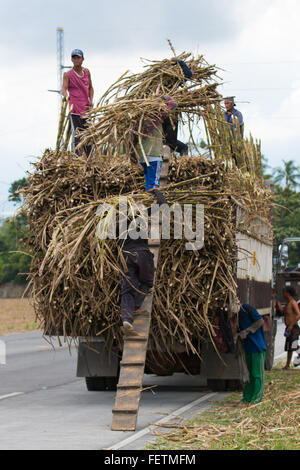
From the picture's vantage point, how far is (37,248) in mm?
10320

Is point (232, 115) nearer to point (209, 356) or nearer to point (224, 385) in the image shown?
point (209, 356)

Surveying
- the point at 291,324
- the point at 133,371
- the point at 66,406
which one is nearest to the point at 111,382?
the point at 66,406

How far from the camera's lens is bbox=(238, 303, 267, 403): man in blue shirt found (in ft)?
34.3

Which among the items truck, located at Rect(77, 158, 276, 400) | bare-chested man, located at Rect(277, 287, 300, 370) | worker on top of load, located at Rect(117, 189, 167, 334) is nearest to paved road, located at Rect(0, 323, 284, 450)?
truck, located at Rect(77, 158, 276, 400)

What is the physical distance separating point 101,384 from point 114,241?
3.31 m

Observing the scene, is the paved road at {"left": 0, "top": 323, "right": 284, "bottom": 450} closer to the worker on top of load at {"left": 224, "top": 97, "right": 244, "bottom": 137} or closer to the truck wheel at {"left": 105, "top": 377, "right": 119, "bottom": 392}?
the truck wheel at {"left": 105, "top": 377, "right": 119, "bottom": 392}

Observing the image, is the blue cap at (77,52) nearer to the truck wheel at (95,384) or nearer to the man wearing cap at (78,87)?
the man wearing cap at (78,87)

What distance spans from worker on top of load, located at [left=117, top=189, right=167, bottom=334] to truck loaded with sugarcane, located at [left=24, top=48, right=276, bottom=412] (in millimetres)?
123

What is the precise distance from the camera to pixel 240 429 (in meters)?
8.12

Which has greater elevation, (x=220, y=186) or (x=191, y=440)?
(x=220, y=186)
